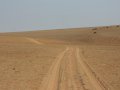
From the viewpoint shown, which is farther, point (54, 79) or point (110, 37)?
point (110, 37)

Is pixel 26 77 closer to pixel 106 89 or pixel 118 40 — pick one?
pixel 106 89

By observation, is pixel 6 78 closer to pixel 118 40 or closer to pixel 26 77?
pixel 26 77

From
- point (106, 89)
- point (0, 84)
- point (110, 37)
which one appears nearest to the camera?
point (106, 89)

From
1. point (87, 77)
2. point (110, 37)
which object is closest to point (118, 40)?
point (110, 37)

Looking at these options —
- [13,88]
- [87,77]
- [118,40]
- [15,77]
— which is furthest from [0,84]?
[118,40]

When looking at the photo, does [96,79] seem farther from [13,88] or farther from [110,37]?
[110,37]

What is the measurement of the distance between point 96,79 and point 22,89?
3.75m

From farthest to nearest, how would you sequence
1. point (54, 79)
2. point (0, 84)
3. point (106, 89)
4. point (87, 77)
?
point (87, 77) < point (54, 79) < point (0, 84) < point (106, 89)

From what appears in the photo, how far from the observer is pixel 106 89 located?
10.9 meters

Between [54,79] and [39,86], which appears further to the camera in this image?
[54,79]

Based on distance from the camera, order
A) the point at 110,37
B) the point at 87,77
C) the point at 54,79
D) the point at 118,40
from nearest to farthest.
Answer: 1. the point at 54,79
2. the point at 87,77
3. the point at 118,40
4. the point at 110,37

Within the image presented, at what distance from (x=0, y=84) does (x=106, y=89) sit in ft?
13.7

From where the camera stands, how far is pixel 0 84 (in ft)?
39.7

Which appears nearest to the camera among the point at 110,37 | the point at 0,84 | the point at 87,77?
the point at 0,84
